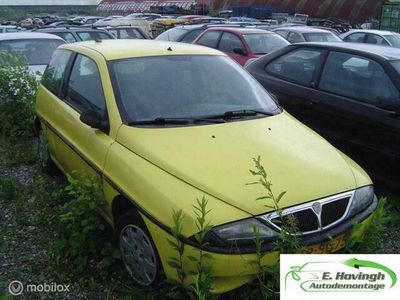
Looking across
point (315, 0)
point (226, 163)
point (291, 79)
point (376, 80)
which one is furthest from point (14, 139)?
point (315, 0)

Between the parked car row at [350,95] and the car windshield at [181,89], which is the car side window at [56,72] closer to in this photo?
the car windshield at [181,89]

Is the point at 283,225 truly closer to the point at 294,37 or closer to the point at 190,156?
the point at 190,156

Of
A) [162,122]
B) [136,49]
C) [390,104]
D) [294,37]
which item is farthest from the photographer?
[294,37]

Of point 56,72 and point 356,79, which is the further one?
point 356,79

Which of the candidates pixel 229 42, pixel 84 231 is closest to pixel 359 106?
pixel 84 231

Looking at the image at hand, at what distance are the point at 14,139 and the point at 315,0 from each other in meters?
46.9

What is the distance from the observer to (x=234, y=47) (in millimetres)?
10398

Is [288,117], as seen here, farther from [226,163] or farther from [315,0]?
[315,0]

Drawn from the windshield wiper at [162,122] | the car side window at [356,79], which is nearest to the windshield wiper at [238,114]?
the windshield wiper at [162,122]

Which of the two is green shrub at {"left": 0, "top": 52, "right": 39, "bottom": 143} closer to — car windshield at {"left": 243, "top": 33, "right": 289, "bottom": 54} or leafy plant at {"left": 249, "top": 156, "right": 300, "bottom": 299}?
leafy plant at {"left": 249, "top": 156, "right": 300, "bottom": 299}

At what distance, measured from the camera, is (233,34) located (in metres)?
10.6

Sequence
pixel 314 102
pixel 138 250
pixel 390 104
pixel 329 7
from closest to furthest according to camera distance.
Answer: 1. pixel 138 250
2. pixel 390 104
3. pixel 314 102
4. pixel 329 7

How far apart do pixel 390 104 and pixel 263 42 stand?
649cm

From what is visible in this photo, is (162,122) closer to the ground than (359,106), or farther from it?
farther from it
